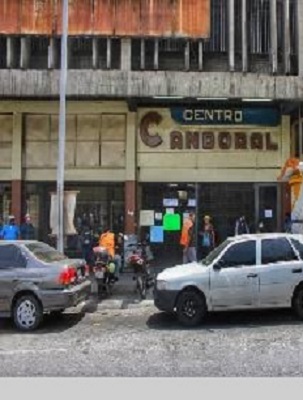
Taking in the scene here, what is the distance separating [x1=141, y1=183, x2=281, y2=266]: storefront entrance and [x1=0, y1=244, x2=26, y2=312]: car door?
27.0 feet

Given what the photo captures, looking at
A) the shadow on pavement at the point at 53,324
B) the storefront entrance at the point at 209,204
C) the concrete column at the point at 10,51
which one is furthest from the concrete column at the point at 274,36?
the shadow on pavement at the point at 53,324

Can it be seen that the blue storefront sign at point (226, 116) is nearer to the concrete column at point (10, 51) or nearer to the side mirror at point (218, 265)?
the concrete column at point (10, 51)

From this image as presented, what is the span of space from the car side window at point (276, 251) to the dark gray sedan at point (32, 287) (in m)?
3.53

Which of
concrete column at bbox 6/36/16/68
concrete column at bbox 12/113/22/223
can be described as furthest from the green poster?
concrete column at bbox 6/36/16/68

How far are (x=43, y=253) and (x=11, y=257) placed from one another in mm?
628

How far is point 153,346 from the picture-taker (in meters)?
10.4

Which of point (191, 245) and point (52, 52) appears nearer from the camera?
point (191, 245)

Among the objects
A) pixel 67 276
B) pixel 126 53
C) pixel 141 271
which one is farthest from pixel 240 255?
pixel 126 53

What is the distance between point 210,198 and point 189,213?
2.64 feet

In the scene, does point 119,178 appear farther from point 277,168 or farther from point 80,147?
point 277,168

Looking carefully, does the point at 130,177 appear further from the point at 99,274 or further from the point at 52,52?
the point at 99,274

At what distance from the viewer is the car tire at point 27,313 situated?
39.8 ft

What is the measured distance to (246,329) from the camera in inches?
462

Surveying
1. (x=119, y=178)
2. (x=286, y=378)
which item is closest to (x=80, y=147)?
(x=119, y=178)
